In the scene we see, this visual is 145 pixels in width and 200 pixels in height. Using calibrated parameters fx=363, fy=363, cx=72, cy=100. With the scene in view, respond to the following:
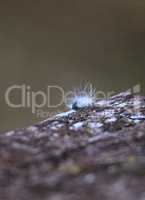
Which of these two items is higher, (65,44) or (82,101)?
(65,44)

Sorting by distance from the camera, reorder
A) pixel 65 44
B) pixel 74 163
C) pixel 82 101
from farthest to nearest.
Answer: pixel 65 44 < pixel 82 101 < pixel 74 163

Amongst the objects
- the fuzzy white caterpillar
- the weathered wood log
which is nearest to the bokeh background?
the fuzzy white caterpillar

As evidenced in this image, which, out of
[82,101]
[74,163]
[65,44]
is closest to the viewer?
[74,163]

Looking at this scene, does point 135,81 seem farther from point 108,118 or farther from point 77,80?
point 108,118

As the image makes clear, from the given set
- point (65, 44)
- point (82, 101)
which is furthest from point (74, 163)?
point (65, 44)

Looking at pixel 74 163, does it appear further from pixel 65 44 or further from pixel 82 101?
pixel 65 44

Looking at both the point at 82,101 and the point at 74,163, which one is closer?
the point at 74,163

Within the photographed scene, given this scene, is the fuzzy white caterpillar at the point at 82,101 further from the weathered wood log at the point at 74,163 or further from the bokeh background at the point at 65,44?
the bokeh background at the point at 65,44

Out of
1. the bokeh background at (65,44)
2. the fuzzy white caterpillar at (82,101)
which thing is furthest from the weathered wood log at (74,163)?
the bokeh background at (65,44)

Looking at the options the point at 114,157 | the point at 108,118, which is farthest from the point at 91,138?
the point at 108,118
